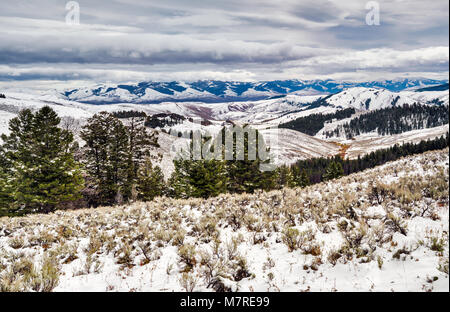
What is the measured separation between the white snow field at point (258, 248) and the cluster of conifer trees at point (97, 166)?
15731mm

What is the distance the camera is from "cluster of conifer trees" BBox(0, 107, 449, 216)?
907 inches

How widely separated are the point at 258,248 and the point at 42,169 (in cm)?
2385

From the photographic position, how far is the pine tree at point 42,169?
2244 cm

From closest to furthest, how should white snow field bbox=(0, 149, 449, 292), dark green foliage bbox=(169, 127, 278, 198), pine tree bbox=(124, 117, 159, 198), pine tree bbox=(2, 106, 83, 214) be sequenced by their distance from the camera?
white snow field bbox=(0, 149, 449, 292) < pine tree bbox=(2, 106, 83, 214) < pine tree bbox=(124, 117, 159, 198) < dark green foliage bbox=(169, 127, 278, 198)

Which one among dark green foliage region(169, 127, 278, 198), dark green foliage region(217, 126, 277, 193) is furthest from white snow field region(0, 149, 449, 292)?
dark green foliage region(217, 126, 277, 193)

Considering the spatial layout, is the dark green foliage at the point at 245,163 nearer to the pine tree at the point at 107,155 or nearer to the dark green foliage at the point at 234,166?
the dark green foliage at the point at 234,166

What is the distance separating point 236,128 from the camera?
33.9 meters

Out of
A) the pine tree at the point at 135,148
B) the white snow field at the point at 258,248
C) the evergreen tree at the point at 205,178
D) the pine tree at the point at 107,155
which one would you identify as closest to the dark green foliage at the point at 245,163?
the evergreen tree at the point at 205,178

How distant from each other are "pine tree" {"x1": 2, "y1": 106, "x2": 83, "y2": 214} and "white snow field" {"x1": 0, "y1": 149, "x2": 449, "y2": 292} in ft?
49.9

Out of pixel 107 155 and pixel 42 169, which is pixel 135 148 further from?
pixel 42 169

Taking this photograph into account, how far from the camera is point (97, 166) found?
92.8ft

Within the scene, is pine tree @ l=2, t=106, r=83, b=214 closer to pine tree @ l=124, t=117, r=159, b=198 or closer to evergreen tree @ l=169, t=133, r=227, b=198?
pine tree @ l=124, t=117, r=159, b=198

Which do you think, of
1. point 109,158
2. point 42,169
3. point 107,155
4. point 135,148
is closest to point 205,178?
point 135,148
